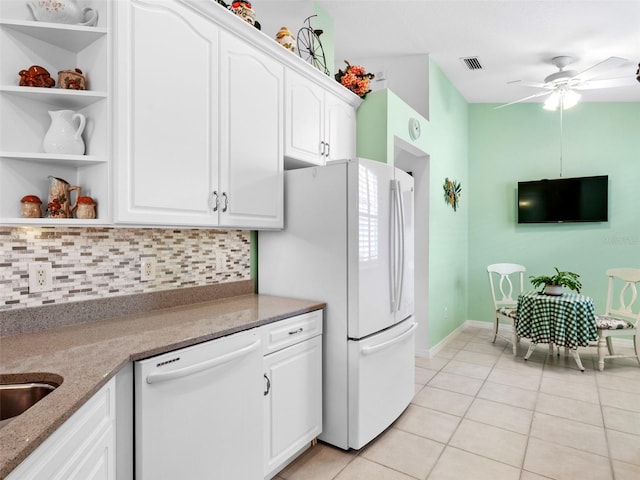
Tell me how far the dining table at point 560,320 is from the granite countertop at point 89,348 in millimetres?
2541

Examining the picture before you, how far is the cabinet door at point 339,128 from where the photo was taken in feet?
9.18

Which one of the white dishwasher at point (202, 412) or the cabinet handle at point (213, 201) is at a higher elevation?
the cabinet handle at point (213, 201)

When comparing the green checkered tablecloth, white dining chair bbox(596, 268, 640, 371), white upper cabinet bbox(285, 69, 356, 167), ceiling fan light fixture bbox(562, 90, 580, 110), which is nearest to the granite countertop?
white upper cabinet bbox(285, 69, 356, 167)

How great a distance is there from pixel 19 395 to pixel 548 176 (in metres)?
5.45

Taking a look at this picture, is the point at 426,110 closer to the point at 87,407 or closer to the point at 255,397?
the point at 255,397

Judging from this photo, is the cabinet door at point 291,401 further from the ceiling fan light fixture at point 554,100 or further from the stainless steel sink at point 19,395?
the ceiling fan light fixture at point 554,100

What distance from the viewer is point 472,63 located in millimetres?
3896

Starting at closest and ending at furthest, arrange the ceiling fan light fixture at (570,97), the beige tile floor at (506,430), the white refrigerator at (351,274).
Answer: the beige tile floor at (506,430) → the white refrigerator at (351,274) → the ceiling fan light fixture at (570,97)

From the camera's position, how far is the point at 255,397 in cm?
175

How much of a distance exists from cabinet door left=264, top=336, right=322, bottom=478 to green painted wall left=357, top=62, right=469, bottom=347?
1754 mm

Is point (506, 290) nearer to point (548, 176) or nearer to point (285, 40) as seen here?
point (548, 176)

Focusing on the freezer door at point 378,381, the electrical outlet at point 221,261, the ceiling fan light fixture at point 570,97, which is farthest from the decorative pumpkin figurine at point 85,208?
the ceiling fan light fixture at point 570,97

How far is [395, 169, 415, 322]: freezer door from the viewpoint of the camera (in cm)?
247

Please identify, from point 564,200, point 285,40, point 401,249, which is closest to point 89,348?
point 401,249
